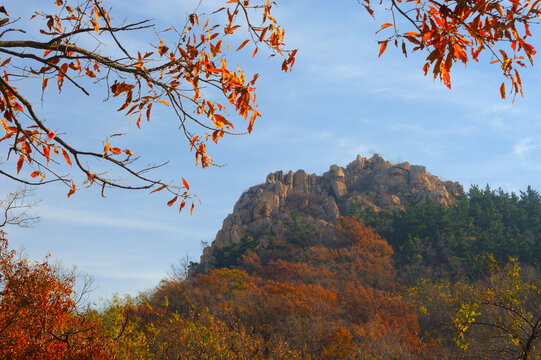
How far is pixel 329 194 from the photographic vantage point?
160 feet

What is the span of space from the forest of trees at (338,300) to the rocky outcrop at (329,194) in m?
5.34

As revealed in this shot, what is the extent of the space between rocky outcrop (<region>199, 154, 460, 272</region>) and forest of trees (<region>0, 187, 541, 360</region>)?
5339 millimetres

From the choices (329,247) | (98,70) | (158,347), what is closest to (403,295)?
(329,247)

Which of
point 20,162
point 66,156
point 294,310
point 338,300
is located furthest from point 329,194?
point 66,156

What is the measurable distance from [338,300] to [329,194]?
25.3 meters

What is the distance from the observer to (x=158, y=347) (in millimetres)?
12727

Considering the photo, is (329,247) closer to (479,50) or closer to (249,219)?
(249,219)

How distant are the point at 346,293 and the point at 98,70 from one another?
22900mm

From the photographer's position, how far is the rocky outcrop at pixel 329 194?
140 ft

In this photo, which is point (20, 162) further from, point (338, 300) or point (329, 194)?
point (329, 194)

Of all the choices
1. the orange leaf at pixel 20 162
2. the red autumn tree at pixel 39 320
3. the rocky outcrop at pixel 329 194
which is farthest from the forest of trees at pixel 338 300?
the rocky outcrop at pixel 329 194

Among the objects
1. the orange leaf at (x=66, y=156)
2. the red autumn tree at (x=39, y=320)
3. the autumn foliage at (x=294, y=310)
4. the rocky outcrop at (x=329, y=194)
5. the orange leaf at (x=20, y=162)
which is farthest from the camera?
the rocky outcrop at (x=329, y=194)

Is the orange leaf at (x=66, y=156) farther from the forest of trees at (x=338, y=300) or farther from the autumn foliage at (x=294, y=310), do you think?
the autumn foliage at (x=294, y=310)

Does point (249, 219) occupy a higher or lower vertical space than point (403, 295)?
higher
